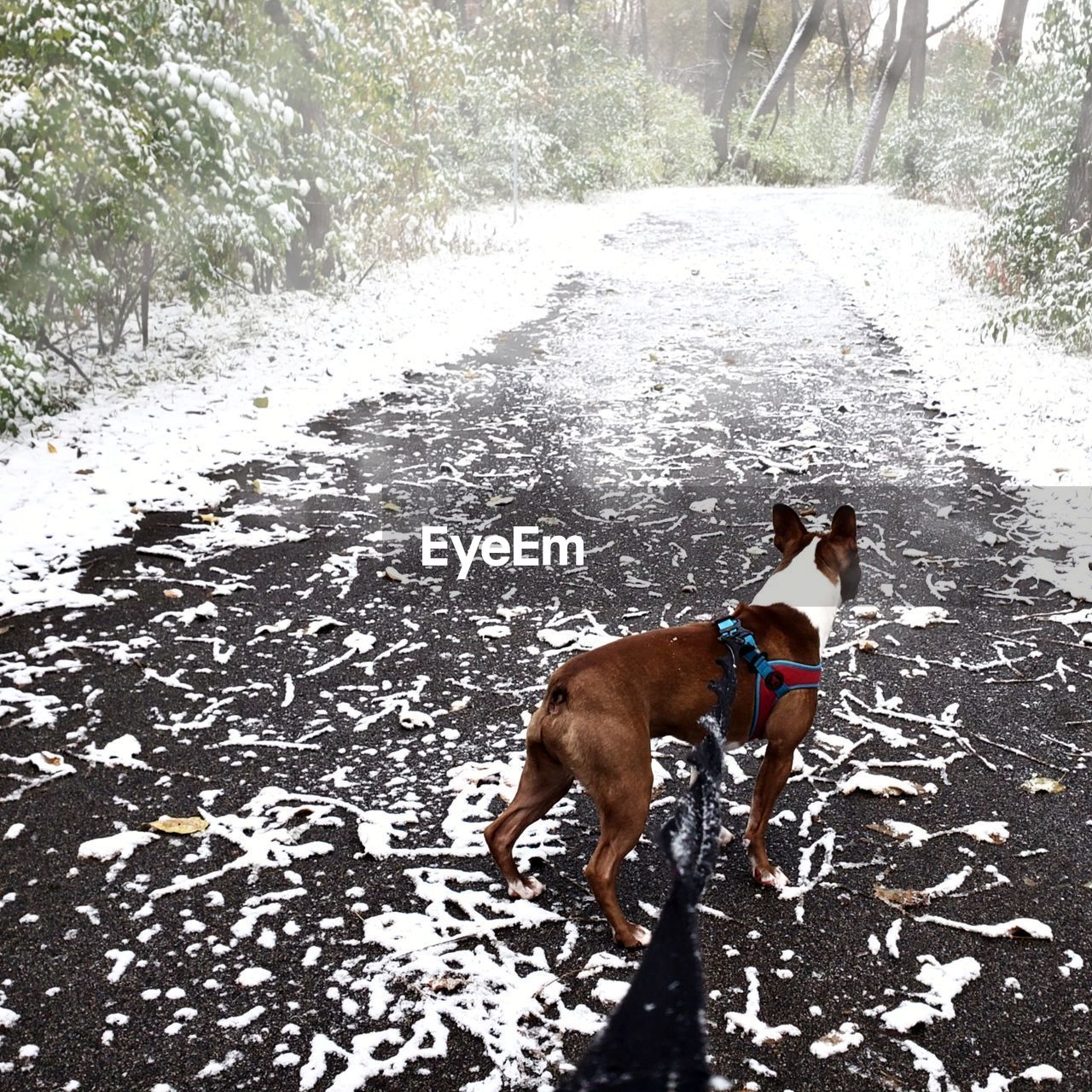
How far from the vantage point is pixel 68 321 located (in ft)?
33.1

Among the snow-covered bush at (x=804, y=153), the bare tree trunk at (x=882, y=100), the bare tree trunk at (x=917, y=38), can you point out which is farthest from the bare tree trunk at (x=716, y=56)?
the bare tree trunk at (x=917, y=38)

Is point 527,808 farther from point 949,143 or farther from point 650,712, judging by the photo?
point 949,143

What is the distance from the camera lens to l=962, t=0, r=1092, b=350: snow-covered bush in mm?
10234

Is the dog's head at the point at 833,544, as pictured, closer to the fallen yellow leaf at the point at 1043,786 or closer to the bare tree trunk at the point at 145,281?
the fallen yellow leaf at the point at 1043,786

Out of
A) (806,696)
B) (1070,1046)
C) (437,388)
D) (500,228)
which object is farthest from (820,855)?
(500,228)

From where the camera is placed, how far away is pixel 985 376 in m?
9.75

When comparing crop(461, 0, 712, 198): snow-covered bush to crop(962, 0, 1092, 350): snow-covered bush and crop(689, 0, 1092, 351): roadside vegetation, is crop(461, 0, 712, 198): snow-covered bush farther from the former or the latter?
crop(962, 0, 1092, 350): snow-covered bush

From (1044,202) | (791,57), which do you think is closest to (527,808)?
(1044,202)

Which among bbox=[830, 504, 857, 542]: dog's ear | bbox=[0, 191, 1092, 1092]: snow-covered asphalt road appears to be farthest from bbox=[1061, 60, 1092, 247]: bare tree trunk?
bbox=[830, 504, 857, 542]: dog's ear

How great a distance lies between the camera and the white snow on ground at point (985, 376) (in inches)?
259

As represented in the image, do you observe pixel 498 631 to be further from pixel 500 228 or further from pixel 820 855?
pixel 500 228

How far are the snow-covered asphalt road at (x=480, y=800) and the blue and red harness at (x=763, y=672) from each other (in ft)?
2.22

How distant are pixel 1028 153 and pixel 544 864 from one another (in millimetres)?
12783

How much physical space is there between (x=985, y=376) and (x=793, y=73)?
46.8 meters
